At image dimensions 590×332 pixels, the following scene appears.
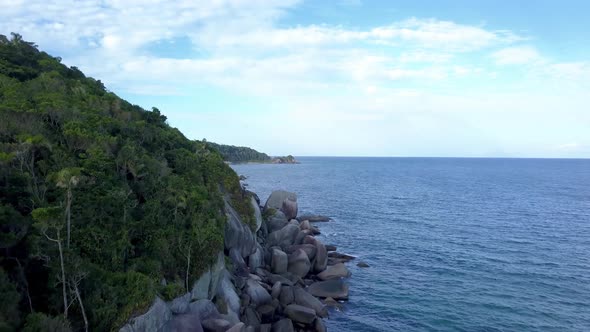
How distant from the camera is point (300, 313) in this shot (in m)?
29.1

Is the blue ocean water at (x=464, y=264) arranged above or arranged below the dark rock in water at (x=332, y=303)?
above

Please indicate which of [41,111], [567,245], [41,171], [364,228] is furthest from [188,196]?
[567,245]

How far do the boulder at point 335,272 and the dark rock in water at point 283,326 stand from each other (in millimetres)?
11354

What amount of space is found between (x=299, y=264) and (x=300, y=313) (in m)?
9.59

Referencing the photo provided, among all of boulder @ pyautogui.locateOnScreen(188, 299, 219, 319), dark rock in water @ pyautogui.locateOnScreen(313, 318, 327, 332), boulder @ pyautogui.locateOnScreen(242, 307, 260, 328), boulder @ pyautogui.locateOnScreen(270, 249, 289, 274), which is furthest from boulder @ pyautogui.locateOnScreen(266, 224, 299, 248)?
boulder @ pyautogui.locateOnScreen(188, 299, 219, 319)

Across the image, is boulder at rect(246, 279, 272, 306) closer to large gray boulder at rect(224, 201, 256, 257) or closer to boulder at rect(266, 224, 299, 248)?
large gray boulder at rect(224, 201, 256, 257)

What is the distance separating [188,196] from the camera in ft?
102

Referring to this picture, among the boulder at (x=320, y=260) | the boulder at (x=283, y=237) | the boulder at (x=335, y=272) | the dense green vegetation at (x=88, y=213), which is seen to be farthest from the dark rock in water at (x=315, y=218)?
the dense green vegetation at (x=88, y=213)

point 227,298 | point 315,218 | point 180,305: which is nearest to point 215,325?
point 180,305

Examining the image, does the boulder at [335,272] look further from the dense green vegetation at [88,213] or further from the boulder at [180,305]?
the boulder at [180,305]

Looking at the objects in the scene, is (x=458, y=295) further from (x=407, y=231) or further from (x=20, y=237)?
(x=20, y=237)

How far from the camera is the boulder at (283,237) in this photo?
44.3 m

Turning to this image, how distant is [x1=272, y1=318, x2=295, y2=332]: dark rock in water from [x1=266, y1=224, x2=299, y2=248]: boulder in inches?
635

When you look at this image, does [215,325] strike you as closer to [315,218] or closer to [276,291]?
[276,291]
